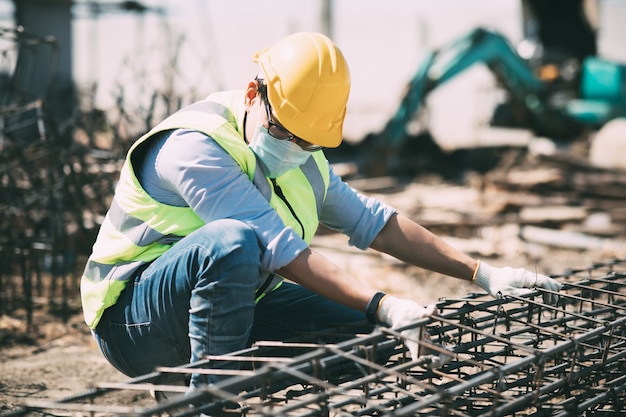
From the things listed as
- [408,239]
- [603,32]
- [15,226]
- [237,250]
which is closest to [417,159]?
[603,32]

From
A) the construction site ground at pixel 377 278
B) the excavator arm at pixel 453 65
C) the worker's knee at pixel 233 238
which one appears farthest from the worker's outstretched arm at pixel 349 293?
the excavator arm at pixel 453 65

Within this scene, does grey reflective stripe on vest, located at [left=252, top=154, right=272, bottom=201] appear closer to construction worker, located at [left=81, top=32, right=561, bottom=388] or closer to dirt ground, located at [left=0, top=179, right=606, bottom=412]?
construction worker, located at [left=81, top=32, right=561, bottom=388]

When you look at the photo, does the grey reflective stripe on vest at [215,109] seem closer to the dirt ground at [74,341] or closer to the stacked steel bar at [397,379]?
the stacked steel bar at [397,379]

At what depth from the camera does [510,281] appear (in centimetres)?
305

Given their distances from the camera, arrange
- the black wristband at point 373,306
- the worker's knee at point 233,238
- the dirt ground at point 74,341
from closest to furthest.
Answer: the worker's knee at point 233,238 < the black wristband at point 373,306 < the dirt ground at point 74,341

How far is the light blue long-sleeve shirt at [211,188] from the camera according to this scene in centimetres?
254

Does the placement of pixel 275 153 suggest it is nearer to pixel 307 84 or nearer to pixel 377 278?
pixel 307 84

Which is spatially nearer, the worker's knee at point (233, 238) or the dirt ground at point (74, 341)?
the worker's knee at point (233, 238)

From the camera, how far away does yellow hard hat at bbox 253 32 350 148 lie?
262cm

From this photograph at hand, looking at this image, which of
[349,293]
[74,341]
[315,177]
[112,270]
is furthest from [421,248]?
[74,341]

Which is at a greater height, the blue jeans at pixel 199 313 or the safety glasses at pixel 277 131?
the safety glasses at pixel 277 131

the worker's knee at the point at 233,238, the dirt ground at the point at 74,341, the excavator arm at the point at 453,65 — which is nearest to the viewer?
the worker's knee at the point at 233,238

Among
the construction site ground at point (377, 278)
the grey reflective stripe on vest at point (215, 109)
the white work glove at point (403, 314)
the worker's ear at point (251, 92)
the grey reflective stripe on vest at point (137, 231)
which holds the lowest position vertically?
the construction site ground at point (377, 278)

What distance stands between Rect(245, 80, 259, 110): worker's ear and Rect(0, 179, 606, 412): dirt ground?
4.90 ft
